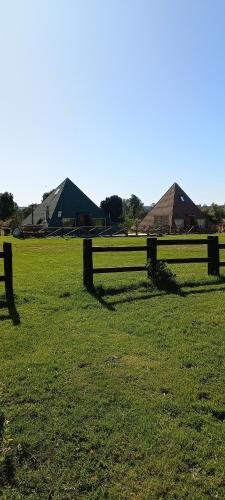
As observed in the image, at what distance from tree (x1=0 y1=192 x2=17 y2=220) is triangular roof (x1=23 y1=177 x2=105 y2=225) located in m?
15.9

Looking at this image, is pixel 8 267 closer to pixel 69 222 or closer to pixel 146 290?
pixel 146 290

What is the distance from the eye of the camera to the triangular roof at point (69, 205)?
5369 cm

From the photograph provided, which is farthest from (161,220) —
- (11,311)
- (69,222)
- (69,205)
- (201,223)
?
(11,311)

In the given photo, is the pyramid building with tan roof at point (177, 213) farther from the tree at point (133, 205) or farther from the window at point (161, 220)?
the tree at point (133, 205)

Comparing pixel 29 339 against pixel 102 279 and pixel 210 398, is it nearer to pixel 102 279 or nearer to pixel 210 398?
pixel 210 398

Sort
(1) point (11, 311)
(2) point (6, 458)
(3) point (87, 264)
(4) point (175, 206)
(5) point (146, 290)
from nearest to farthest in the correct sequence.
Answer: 1. (2) point (6, 458)
2. (1) point (11, 311)
3. (5) point (146, 290)
4. (3) point (87, 264)
5. (4) point (175, 206)

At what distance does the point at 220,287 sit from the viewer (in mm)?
9547

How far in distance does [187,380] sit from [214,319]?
2.38 metres

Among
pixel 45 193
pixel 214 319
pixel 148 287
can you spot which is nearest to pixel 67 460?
pixel 214 319

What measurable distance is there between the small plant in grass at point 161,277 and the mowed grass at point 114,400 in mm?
1280

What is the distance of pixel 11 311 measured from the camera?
25.2 feet

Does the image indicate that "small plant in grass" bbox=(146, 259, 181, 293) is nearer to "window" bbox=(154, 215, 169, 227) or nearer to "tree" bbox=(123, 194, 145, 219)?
"window" bbox=(154, 215, 169, 227)

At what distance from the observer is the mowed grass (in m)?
3.13

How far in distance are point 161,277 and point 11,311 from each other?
3.68 m
